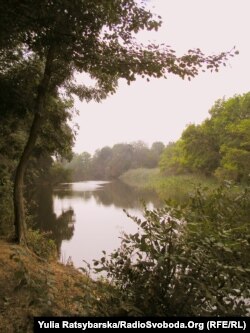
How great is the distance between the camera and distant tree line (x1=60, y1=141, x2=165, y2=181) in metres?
84.1

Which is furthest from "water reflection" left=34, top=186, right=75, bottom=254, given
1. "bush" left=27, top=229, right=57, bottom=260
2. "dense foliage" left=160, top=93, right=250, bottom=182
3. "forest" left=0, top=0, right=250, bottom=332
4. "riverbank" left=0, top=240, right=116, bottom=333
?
"dense foliage" left=160, top=93, right=250, bottom=182

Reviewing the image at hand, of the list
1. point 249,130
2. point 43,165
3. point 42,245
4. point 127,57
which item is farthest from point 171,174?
point 127,57

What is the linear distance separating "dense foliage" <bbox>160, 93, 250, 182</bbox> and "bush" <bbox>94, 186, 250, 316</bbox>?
19148 mm

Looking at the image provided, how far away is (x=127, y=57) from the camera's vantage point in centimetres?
518

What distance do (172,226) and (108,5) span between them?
3.48 metres

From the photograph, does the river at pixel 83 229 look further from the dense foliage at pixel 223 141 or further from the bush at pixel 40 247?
the dense foliage at pixel 223 141

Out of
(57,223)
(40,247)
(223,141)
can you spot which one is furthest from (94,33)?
(223,141)

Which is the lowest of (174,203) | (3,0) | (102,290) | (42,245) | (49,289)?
(42,245)

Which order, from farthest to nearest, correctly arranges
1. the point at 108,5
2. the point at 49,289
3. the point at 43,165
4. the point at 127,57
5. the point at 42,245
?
the point at 43,165
the point at 42,245
the point at 127,57
the point at 108,5
the point at 49,289

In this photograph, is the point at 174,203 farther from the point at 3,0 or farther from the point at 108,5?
the point at 3,0

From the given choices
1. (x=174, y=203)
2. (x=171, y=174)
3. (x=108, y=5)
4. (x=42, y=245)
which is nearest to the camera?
(x=174, y=203)

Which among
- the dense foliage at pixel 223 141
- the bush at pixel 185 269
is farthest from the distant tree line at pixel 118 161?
the bush at pixel 185 269

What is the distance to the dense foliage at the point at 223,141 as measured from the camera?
22562 millimetres

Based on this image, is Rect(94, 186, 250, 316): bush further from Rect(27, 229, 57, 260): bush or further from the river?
Rect(27, 229, 57, 260): bush
